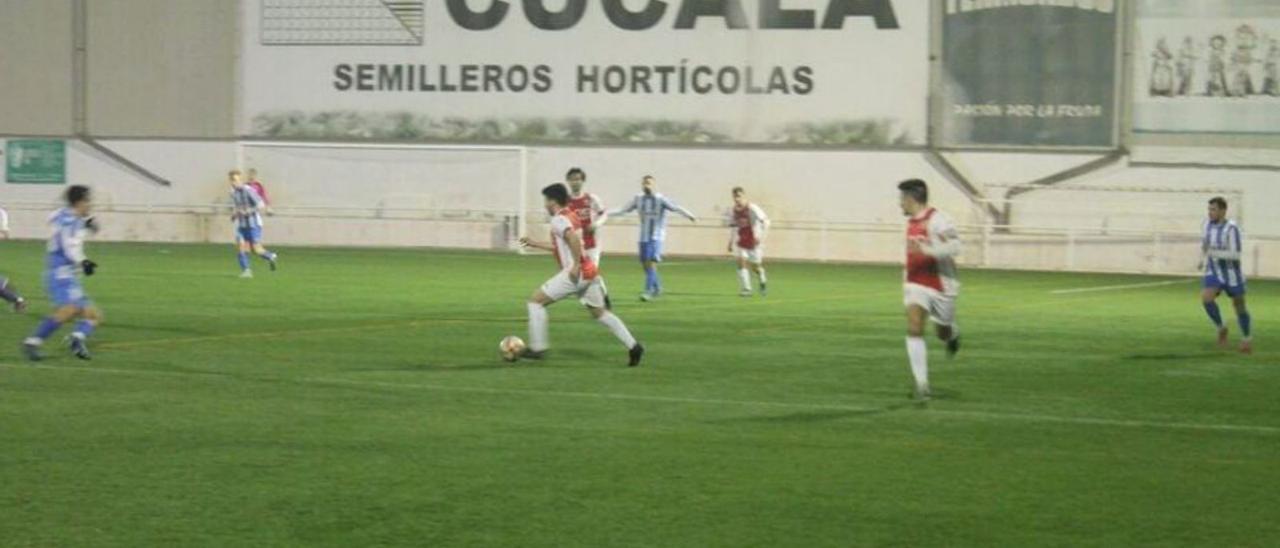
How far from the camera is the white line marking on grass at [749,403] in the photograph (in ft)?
50.7

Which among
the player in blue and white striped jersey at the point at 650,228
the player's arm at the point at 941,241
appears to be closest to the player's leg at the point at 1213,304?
the player's arm at the point at 941,241

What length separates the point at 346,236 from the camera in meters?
53.6

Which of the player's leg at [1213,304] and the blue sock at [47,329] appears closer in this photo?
the blue sock at [47,329]

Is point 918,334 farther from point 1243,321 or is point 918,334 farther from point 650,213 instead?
point 650,213

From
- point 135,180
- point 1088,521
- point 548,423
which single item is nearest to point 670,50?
point 135,180

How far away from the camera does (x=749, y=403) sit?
54.5 ft

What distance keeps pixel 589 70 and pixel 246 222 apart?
15.8m

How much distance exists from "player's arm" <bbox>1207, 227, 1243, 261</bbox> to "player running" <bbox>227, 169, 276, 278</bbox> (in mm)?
19314

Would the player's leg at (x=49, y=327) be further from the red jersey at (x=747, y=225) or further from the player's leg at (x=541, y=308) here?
the red jersey at (x=747, y=225)

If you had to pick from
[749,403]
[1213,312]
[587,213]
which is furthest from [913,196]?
[587,213]

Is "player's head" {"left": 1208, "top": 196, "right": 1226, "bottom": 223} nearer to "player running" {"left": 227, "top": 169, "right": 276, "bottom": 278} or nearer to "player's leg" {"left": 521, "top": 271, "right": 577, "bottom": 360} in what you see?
"player's leg" {"left": 521, "top": 271, "right": 577, "bottom": 360}

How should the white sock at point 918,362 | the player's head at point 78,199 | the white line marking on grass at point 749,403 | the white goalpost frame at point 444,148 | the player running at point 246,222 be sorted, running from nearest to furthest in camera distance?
the white line marking on grass at point 749,403
the white sock at point 918,362
the player's head at point 78,199
the player running at point 246,222
the white goalpost frame at point 444,148

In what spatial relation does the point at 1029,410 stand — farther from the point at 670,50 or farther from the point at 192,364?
the point at 670,50

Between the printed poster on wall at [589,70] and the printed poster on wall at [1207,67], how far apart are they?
540cm
